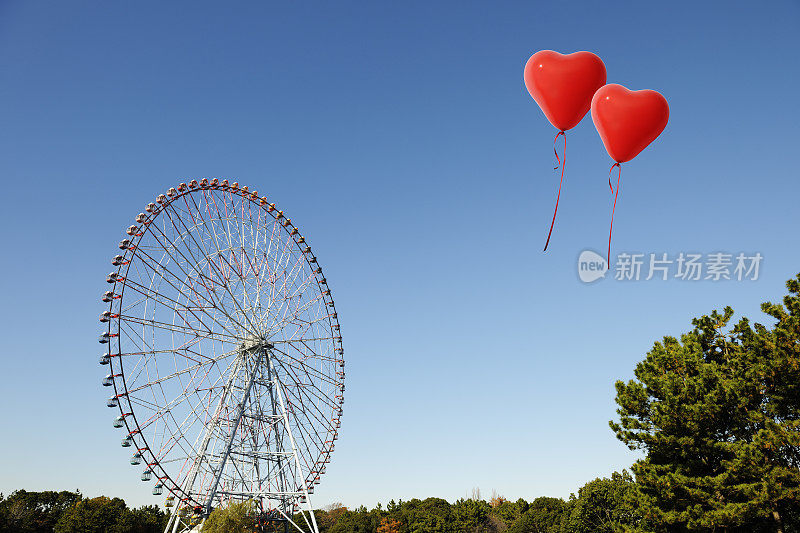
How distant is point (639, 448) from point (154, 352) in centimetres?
2316

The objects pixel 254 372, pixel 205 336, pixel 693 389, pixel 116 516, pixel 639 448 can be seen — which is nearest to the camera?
pixel 693 389

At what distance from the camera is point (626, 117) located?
13570 millimetres

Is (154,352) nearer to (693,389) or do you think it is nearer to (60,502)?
(693,389)

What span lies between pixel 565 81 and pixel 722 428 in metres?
15.9

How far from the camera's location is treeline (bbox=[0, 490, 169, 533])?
57250 mm

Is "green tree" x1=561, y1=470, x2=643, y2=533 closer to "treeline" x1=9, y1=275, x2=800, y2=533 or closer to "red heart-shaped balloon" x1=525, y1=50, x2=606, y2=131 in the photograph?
"treeline" x1=9, y1=275, x2=800, y2=533

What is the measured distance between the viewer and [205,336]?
2983 cm

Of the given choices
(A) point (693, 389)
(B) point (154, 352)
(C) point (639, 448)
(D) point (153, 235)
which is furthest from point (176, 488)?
(A) point (693, 389)

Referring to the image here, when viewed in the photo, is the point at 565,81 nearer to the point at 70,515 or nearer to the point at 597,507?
the point at 597,507

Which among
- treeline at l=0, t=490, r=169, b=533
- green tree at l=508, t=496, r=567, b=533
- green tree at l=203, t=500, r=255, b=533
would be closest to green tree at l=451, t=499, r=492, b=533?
green tree at l=508, t=496, r=567, b=533

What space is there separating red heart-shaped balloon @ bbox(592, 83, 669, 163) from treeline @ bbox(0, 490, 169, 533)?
6395 cm

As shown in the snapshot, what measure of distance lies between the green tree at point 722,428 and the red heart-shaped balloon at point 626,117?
34.8 feet

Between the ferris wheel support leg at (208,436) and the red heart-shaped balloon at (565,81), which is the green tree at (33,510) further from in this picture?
the red heart-shaped balloon at (565,81)

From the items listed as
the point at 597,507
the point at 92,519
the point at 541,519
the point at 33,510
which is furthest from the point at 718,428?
the point at 33,510
